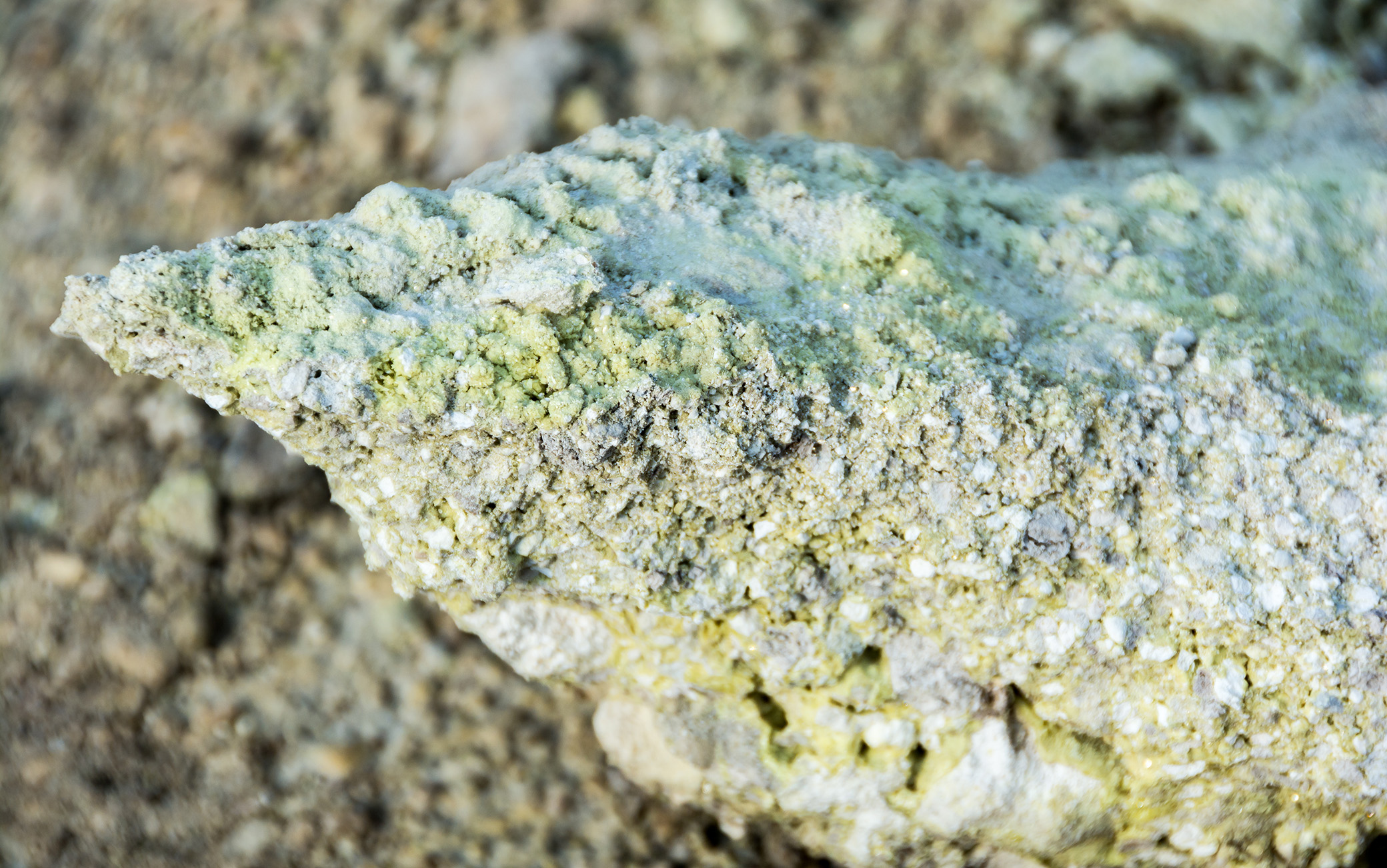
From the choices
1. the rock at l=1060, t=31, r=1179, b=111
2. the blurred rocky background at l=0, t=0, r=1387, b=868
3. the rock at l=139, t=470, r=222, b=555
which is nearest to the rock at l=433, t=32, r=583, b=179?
the blurred rocky background at l=0, t=0, r=1387, b=868

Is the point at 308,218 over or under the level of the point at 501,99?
under

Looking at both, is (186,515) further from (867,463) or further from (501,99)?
(867,463)

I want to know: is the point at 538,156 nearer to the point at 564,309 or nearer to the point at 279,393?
the point at 564,309

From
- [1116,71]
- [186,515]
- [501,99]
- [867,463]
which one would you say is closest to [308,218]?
[501,99]

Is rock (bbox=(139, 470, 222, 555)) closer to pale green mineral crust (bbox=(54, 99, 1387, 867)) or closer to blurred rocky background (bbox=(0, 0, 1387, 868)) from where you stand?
blurred rocky background (bbox=(0, 0, 1387, 868))

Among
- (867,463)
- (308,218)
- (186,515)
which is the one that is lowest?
(186,515)

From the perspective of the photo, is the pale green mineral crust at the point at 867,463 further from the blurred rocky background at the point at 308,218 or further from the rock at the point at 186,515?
the rock at the point at 186,515
